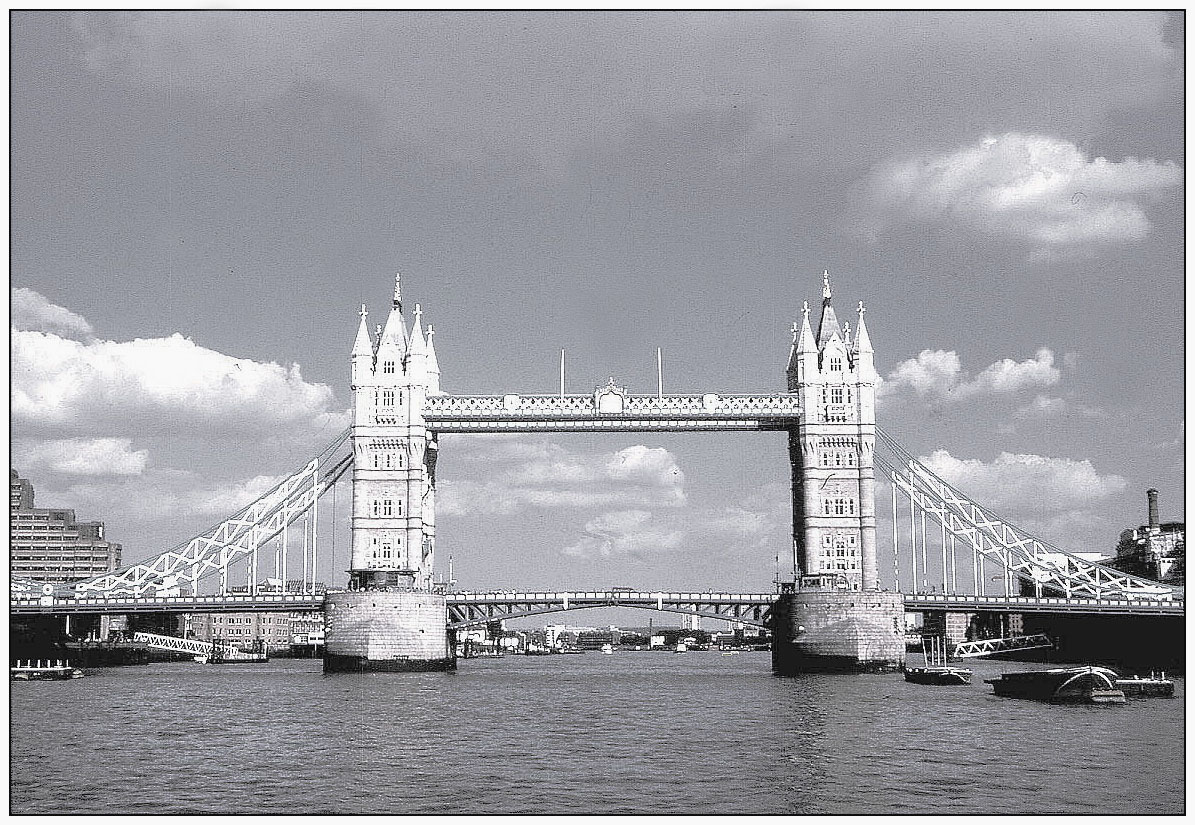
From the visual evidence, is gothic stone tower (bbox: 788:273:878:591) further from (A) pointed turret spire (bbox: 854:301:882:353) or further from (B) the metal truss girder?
(B) the metal truss girder

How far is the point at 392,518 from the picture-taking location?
120 meters

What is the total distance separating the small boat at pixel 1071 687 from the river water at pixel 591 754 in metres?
2.55

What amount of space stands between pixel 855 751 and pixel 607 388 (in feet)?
212

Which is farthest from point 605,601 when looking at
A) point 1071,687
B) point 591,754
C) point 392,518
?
point 591,754

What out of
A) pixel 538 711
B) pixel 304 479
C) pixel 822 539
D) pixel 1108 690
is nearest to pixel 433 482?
pixel 304 479

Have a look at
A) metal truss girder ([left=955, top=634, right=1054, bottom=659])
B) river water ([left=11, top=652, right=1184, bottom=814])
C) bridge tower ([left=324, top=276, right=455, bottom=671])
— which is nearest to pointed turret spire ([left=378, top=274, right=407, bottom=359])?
bridge tower ([left=324, top=276, right=455, bottom=671])

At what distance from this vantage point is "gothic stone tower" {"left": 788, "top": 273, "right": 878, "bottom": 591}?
388 ft

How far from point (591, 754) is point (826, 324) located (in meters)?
73.7

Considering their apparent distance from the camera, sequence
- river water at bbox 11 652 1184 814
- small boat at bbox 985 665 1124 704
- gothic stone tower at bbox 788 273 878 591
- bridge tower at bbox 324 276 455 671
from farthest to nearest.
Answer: gothic stone tower at bbox 788 273 878 591 < bridge tower at bbox 324 276 455 671 < small boat at bbox 985 665 1124 704 < river water at bbox 11 652 1184 814

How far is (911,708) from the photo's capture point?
256ft

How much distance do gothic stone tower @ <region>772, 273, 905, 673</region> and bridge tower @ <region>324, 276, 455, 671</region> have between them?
2776cm

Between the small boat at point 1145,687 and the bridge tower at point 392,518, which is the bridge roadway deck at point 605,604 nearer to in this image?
the bridge tower at point 392,518

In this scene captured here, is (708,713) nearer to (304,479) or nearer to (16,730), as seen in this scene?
(16,730)

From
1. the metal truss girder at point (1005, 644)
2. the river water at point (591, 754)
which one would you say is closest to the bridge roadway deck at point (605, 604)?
the river water at point (591, 754)
